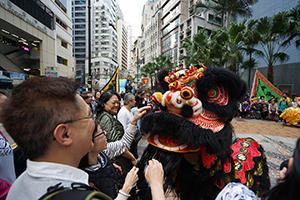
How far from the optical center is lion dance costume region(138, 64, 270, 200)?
136cm

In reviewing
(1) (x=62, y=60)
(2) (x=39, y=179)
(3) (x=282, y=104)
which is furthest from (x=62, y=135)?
(1) (x=62, y=60)

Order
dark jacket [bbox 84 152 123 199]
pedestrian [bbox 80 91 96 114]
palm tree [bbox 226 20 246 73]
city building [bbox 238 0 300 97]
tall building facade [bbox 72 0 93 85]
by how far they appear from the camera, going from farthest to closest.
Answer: tall building facade [bbox 72 0 93 85], city building [bbox 238 0 300 97], palm tree [bbox 226 20 246 73], pedestrian [bbox 80 91 96 114], dark jacket [bbox 84 152 123 199]

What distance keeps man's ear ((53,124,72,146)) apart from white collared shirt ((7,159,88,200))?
10cm

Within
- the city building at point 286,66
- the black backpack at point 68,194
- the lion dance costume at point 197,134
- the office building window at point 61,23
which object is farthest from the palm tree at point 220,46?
the office building window at point 61,23

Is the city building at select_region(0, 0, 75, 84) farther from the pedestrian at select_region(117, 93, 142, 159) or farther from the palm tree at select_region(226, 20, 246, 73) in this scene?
the palm tree at select_region(226, 20, 246, 73)

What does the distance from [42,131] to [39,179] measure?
0.20m

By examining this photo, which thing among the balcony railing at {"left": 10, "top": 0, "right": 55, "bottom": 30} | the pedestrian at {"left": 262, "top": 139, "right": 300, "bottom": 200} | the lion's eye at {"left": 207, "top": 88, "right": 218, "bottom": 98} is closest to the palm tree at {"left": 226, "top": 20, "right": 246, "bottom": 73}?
the lion's eye at {"left": 207, "top": 88, "right": 218, "bottom": 98}

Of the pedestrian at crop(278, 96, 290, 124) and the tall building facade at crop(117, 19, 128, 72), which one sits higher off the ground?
the tall building facade at crop(117, 19, 128, 72)

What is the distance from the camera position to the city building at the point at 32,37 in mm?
13016

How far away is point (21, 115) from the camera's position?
2.37ft

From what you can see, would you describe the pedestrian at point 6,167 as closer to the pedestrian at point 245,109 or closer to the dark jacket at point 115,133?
the dark jacket at point 115,133

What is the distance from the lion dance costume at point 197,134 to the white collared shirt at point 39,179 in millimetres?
799

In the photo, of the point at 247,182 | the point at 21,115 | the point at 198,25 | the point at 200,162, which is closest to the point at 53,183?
the point at 21,115

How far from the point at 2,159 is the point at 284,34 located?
54.5 feet
